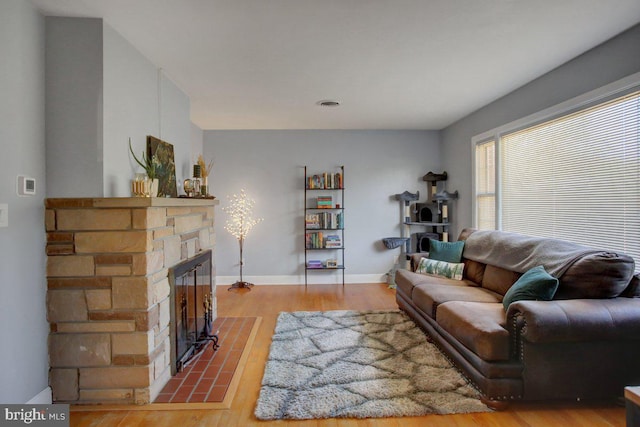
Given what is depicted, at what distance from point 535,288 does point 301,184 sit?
3810 millimetres

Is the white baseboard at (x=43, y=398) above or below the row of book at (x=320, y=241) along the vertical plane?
below

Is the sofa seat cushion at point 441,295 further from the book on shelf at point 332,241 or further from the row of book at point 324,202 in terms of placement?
the row of book at point 324,202

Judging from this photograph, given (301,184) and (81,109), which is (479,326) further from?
(301,184)

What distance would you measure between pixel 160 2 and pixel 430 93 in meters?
2.76

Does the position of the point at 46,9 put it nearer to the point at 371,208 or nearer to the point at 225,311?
the point at 225,311

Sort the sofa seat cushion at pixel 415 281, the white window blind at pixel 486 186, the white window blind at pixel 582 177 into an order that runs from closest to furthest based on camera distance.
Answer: the white window blind at pixel 582 177 → the sofa seat cushion at pixel 415 281 → the white window blind at pixel 486 186

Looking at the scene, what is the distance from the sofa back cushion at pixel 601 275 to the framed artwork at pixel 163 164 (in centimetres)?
322

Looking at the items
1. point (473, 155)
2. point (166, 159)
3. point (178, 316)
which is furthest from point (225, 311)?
point (473, 155)

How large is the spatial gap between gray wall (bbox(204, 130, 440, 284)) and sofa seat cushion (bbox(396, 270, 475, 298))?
176 cm

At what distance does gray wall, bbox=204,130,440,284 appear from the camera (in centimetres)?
557

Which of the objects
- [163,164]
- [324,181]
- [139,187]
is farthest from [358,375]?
[324,181]

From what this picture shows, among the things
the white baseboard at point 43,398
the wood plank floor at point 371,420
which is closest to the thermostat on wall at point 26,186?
the white baseboard at point 43,398

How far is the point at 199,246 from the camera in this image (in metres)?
3.29

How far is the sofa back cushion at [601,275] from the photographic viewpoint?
7.38 ft
